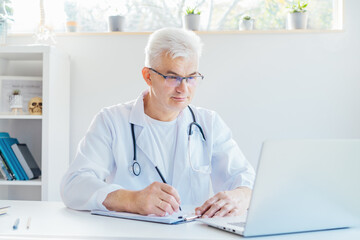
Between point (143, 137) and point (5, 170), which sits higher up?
point (143, 137)

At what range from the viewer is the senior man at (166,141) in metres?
2.07

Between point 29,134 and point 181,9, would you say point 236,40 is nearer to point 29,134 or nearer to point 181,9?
point 181,9

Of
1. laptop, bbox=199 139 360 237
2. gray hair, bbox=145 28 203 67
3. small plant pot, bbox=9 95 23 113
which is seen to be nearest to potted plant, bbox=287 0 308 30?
gray hair, bbox=145 28 203 67

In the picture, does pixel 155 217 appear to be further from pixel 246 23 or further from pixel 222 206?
pixel 246 23

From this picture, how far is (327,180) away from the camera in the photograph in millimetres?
1276

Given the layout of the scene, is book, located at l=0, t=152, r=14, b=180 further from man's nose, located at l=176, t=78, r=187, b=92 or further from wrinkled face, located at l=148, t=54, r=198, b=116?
man's nose, located at l=176, t=78, r=187, b=92

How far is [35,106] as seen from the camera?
10.5 ft

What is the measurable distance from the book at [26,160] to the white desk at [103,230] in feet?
5.26

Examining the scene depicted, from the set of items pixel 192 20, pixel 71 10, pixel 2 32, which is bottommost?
pixel 2 32

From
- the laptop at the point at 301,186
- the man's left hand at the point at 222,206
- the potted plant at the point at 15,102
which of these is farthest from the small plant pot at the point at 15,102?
the laptop at the point at 301,186

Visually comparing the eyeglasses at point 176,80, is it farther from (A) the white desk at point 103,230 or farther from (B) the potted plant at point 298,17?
(B) the potted plant at point 298,17

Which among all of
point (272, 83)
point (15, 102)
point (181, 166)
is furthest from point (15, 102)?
point (272, 83)

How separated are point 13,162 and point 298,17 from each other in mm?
2032

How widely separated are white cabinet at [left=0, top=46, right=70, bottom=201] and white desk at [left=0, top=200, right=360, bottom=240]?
1474 mm
